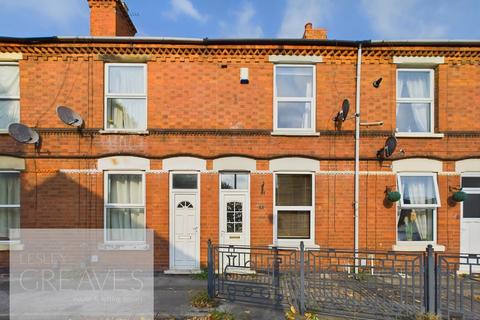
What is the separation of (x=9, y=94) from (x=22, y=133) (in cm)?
140

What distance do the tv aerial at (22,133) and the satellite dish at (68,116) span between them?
84 cm

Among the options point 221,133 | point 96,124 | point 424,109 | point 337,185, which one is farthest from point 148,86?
point 424,109

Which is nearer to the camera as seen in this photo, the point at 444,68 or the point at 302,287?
the point at 302,287

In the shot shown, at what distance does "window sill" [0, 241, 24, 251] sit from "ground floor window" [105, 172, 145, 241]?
2.05m

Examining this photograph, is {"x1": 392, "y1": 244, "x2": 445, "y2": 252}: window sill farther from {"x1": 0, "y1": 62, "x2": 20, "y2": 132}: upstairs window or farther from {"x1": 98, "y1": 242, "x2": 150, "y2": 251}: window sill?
{"x1": 0, "y1": 62, "x2": 20, "y2": 132}: upstairs window

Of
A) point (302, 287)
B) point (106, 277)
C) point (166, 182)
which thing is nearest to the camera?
point (302, 287)

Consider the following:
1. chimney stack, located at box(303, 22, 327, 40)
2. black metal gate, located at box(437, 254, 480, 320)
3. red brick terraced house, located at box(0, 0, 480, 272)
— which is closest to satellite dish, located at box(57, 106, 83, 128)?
red brick terraced house, located at box(0, 0, 480, 272)

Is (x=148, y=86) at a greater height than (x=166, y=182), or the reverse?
(x=148, y=86)

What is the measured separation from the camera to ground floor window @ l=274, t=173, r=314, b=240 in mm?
7160

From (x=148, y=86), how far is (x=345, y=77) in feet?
16.6

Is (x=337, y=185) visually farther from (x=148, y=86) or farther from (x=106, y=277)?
(x=106, y=277)

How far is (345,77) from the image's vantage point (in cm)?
723

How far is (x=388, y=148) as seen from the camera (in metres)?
6.75

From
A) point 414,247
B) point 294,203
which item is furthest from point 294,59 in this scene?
point 414,247
